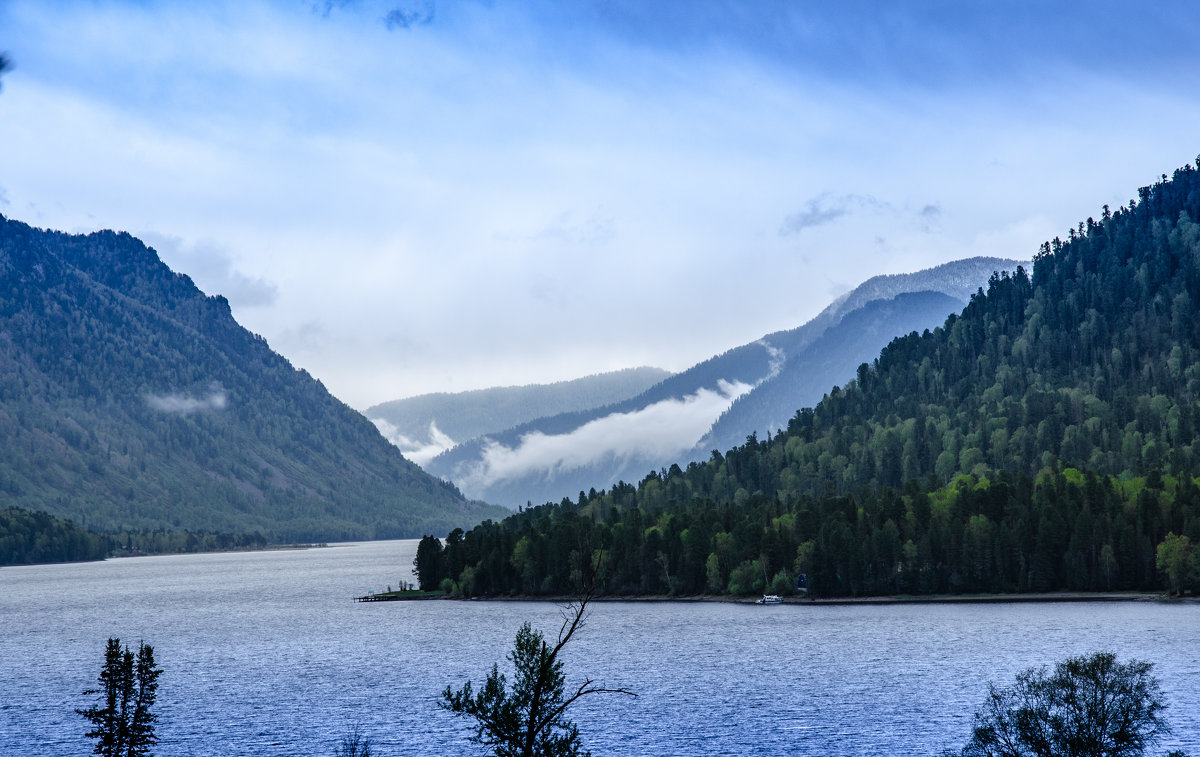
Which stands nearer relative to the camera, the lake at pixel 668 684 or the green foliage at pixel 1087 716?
the green foliage at pixel 1087 716

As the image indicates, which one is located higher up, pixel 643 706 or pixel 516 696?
pixel 516 696

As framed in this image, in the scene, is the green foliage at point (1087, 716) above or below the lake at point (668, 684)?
above

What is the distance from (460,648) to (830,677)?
62203mm

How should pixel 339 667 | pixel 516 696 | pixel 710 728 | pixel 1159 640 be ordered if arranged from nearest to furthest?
pixel 516 696 < pixel 710 728 < pixel 1159 640 < pixel 339 667

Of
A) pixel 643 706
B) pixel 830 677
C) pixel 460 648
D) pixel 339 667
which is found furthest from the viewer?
pixel 460 648

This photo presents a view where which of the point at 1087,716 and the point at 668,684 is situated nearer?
the point at 1087,716

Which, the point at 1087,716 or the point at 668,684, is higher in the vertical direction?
the point at 1087,716

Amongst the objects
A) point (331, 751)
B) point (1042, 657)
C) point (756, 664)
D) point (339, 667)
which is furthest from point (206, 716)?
point (1042, 657)

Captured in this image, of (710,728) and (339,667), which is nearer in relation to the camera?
(710,728)

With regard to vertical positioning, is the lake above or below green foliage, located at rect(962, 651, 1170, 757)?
below

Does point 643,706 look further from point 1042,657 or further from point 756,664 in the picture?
point 1042,657

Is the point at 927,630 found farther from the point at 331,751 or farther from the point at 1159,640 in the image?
the point at 331,751

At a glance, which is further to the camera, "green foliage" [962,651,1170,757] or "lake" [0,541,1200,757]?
"lake" [0,541,1200,757]

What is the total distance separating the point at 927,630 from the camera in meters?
185
